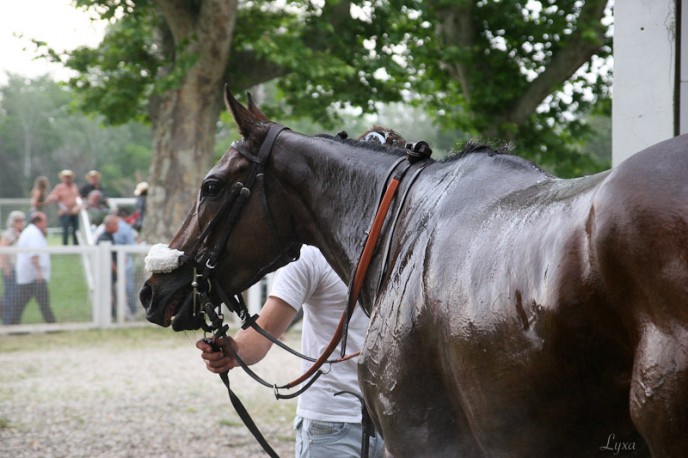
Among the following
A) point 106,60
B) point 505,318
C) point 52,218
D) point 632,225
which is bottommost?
point 52,218

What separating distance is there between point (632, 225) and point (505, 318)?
46 centimetres

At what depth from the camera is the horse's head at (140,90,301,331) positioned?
3416 mm

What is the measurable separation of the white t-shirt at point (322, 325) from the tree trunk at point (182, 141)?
12061 millimetres

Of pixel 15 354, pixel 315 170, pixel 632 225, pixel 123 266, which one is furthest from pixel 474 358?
pixel 123 266

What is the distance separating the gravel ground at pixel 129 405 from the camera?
773cm

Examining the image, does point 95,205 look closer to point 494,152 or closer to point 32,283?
point 32,283

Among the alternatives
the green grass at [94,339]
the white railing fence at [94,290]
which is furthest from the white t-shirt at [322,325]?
the white railing fence at [94,290]

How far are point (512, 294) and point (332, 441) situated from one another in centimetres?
169

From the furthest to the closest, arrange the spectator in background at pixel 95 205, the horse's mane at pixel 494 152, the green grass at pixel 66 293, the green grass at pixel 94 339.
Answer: the spectator in background at pixel 95 205 < the green grass at pixel 66 293 < the green grass at pixel 94 339 < the horse's mane at pixel 494 152

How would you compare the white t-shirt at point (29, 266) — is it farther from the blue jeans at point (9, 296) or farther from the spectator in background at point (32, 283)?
the blue jeans at point (9, 296)

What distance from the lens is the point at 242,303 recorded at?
3615 mm

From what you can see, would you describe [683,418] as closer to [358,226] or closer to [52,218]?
[358,226]

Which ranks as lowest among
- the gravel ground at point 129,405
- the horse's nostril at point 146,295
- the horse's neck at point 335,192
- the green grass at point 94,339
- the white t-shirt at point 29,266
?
the green grass at point 94,339

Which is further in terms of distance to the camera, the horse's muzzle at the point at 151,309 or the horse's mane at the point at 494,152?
the horse's muzzle at the point at 151,309
